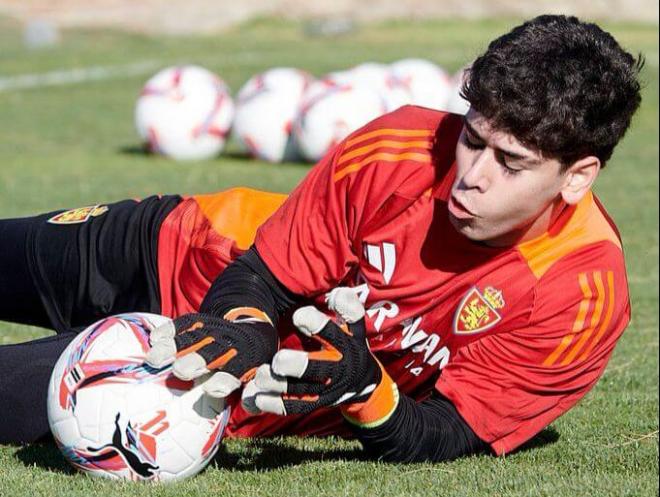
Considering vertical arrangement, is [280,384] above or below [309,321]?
below

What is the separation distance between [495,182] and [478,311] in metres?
0.57

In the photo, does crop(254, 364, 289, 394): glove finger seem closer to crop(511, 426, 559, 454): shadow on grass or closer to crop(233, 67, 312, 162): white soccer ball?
crop(511, 426, 559, 454): shadow on grass

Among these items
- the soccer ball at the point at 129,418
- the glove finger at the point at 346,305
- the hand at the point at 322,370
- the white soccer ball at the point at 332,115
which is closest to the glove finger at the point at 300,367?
the hand at the point at 322,370

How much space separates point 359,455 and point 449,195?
103 centimetres

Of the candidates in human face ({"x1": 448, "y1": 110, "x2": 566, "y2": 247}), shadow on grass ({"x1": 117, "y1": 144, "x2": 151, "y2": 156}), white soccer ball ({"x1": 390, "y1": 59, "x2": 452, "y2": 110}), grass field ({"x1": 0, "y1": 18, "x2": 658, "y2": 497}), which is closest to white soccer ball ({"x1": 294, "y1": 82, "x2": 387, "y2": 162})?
grass field ({"x1": 0, "y1": 18, "x2": 658, "y2": 497})

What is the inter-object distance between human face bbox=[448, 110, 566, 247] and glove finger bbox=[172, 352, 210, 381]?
2.82 ft

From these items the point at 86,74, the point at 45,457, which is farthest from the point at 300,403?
the point at 86,74

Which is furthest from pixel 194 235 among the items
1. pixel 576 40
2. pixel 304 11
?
pixel 304 11

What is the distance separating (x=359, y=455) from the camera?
423 centimetres

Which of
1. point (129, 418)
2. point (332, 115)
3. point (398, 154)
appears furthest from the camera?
point (332, 115)

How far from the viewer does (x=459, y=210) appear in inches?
141

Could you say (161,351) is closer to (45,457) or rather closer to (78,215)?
(45,457)

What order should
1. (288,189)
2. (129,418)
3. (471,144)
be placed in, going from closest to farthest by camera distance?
1. (471,144)
2. (129,418)
3. (288,189)

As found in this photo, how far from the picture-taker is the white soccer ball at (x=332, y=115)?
1197 centimetres
